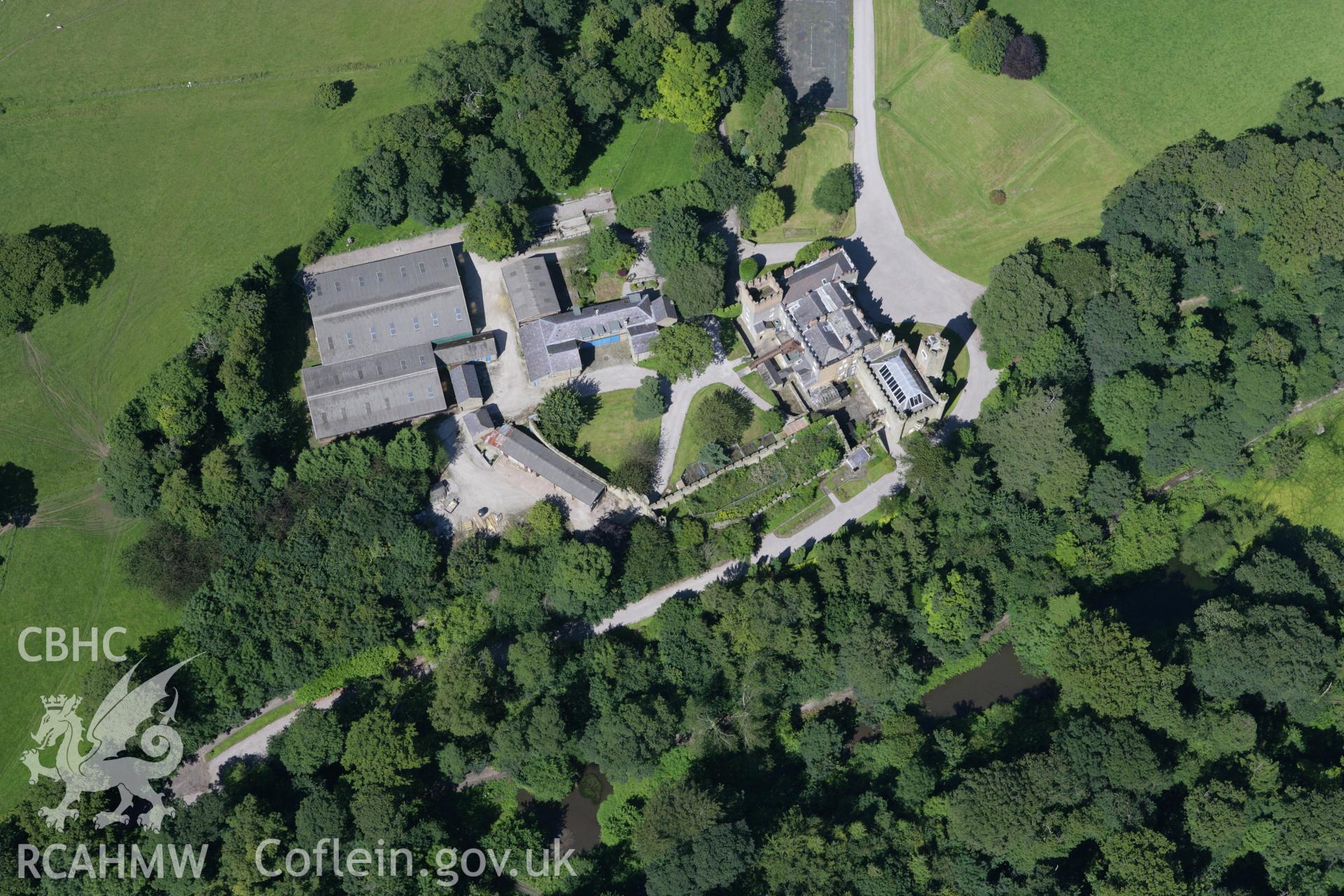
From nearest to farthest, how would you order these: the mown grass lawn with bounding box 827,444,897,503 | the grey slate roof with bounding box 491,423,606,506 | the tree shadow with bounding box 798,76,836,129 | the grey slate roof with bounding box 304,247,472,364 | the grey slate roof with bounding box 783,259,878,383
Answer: the grey slate roof with bounding box 491,423,606,506, the grey slate roof with bounding box 783,259,878,383, the mown grass lawn with bounding box 827,444,897,503, the grey slate roof with bounding box 304,247,472,364, the tree shadow with bounding box 798,76,836,129

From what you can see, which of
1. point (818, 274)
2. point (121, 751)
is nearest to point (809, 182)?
point (818, 274)

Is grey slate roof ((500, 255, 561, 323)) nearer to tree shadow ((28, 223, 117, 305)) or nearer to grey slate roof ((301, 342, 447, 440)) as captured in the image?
grey slate roof ((301, 342, 447, 440))

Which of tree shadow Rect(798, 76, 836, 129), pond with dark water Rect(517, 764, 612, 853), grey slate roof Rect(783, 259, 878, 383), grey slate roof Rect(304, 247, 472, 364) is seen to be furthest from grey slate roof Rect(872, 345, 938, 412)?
pond with dark water Rect(517, 764, 612, 853)

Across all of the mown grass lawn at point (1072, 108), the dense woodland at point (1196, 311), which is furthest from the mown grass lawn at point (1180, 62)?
the dense woodland at point (1196, 311)

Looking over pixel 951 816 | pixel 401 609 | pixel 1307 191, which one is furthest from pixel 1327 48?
pixel 401 609

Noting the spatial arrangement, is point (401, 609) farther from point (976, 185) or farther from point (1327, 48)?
point (1327, 48)
